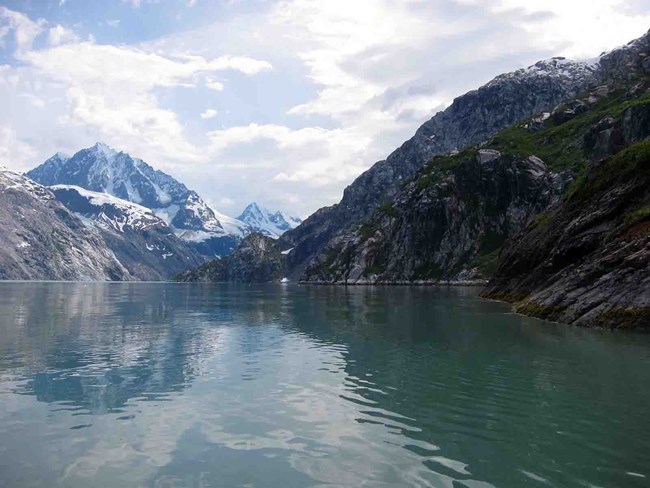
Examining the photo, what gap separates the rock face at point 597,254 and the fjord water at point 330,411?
6262 mm

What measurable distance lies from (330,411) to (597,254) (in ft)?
174

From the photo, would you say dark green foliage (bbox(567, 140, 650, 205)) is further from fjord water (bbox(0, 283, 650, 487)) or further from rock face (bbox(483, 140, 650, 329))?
fjord water (bbox(0, 283, 650, 487))

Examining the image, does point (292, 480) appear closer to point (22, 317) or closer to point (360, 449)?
point (360, 449)

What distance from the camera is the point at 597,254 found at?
2702 inches

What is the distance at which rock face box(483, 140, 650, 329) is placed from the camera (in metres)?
57.7

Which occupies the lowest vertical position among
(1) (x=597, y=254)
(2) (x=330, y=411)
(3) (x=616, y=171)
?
(2) (x=330, y=411)

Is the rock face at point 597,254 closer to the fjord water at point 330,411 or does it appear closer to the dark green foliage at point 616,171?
the dark green foliage at point 616,171

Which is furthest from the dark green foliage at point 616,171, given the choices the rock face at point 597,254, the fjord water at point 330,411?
the fjord water at point 330,411

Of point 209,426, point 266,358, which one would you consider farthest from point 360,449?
point 266,358

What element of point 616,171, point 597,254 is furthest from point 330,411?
point 616,171

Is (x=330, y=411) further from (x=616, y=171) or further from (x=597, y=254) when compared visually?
(x=616, y=171)

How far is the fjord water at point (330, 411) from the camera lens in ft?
67.5

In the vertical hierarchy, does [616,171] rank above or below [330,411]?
above

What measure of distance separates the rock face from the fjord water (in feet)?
20.5
